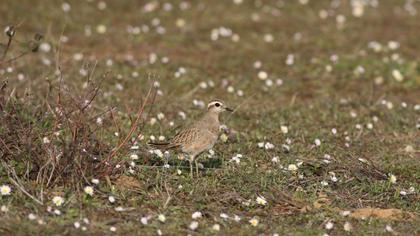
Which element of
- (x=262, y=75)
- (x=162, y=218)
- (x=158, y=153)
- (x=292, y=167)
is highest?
(x=162, y=218)

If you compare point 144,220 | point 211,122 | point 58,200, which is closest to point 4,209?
point 58,200

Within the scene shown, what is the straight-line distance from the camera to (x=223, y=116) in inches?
502

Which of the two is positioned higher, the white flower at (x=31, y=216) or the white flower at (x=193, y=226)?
the white flower at (x=31, y=216)

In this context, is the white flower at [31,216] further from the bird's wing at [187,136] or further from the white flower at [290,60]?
the white flower at [290,60]

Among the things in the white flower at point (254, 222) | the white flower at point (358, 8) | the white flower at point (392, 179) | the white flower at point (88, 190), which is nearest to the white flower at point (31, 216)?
the white flower at point (88, 190)

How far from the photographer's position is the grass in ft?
27.5

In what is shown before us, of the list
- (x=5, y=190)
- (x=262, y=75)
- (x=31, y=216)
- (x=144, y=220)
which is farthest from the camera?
(x=262, y=75)

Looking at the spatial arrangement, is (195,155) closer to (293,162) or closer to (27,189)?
(293,162)

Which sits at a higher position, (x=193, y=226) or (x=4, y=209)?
(x=4, y=209)

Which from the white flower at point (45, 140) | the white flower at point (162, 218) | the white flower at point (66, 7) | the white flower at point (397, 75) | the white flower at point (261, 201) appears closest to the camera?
the white flower at point (162, 218)

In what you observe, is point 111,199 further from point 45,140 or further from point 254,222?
point 254,222

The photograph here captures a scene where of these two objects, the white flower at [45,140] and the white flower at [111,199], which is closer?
the white flower at [111,199]

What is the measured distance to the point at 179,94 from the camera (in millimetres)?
14117

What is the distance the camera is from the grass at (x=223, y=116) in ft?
27.5
